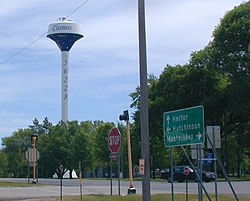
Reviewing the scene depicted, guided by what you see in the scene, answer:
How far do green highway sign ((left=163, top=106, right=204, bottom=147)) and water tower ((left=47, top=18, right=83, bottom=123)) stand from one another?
107 metres

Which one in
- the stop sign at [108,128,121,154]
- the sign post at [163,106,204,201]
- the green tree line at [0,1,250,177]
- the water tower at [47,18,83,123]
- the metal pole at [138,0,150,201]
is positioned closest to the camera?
the sign post at [163,106,204,201]

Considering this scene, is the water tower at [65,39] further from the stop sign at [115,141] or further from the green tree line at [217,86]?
the stop sign at [115,141]

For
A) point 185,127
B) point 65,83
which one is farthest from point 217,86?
point 65,83

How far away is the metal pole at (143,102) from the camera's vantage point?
17.1 m

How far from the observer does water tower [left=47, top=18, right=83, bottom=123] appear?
412ft

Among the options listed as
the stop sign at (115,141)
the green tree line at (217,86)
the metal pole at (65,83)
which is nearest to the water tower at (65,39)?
the metal pole at (65,83)

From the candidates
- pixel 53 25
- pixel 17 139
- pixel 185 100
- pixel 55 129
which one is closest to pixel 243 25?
pixel 185 100

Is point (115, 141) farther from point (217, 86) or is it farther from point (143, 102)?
point (217, 86)

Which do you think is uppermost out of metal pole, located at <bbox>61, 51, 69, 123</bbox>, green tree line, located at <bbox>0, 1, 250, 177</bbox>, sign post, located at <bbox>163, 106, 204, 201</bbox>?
metal pole, located at <bbox>61, 51, 69, 123</bbox>

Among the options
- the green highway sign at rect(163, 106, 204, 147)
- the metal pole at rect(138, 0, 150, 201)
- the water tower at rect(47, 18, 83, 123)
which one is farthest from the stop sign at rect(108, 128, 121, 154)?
the water tower at rect(47, 18, 83, 123)

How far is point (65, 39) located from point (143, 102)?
371ft

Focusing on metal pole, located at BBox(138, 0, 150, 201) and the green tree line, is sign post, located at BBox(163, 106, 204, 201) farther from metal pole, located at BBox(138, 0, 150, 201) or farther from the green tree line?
the green tree line

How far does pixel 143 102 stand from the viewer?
17.5 m

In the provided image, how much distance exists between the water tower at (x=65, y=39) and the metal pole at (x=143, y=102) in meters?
106
